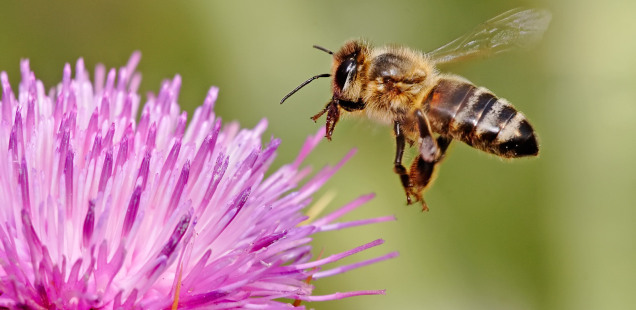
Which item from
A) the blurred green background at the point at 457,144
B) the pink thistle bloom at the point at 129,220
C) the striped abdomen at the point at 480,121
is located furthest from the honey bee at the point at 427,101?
the blurred green background at the point at 457,144

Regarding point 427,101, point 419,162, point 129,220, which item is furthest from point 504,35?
point 129,220

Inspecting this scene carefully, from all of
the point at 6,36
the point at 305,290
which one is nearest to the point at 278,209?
the point at 305,290

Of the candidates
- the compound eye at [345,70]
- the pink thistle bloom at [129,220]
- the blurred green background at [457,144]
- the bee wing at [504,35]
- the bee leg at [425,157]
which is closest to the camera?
the pink thistle bloom at [129,220]

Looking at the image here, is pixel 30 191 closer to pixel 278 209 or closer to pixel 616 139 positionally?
pixel 278 209

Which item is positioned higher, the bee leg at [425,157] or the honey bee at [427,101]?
the honey bee at [427,101]

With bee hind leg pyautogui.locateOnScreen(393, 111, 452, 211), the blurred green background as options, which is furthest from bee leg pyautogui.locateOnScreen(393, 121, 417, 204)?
the blurred green background

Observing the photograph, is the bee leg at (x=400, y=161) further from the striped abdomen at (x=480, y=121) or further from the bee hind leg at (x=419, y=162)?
the striped abdomen at (x=480, y=121)
